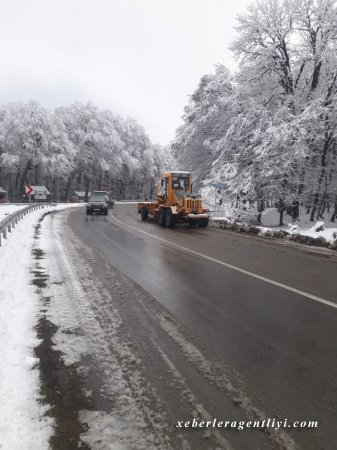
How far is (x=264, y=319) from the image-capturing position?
5523 mm

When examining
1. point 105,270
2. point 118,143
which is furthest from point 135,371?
point 118,143

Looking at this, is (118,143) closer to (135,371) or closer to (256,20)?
(256,20)

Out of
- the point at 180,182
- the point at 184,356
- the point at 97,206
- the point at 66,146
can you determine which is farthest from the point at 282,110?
the point at 66,146

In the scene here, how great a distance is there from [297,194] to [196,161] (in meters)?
10.8

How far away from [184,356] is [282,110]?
1904 centimetres

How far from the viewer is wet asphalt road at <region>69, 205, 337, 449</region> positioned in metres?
3.39

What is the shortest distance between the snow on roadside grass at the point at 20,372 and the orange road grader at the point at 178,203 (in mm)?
14541

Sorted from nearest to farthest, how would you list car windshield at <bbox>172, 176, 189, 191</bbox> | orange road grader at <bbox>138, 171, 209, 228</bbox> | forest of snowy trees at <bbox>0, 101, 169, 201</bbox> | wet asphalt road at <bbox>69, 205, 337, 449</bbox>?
wet asphalt road at <bbox>69, 205, 337, 449</bbox>, orange road grader at <bbox>138, 171, 209, 228</bbox>, car windshield at <bbox>172, 176, 189, 191</bbox>, forest of snowy trees at <bbox>0, 101, 169, 201</bbox>

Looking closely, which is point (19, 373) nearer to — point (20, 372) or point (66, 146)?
point (20, 372)

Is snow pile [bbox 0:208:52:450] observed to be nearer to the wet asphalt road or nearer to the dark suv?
the wet asphalt road

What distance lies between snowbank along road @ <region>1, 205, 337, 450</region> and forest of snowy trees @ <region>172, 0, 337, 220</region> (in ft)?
43.2

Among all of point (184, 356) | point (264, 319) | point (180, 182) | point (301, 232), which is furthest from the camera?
point (180, 182)

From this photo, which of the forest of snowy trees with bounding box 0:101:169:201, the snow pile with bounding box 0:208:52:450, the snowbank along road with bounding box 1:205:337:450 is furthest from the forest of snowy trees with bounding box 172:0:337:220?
the forest of snowy trees with bounding box 0:101:169:201

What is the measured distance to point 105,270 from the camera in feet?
29.3
